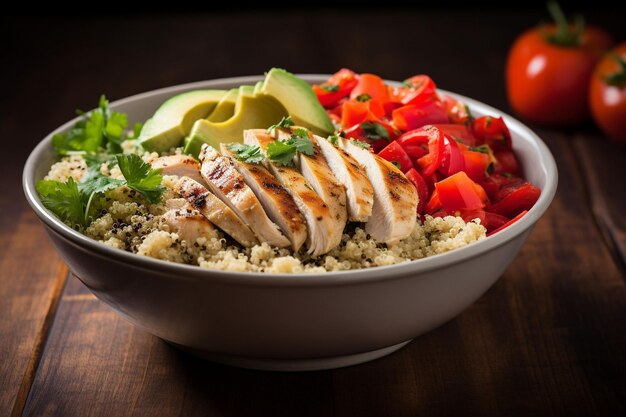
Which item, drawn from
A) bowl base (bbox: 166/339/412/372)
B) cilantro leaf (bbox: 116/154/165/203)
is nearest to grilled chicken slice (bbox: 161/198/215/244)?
cilantro leaf (bbox: 116/154/165/203)

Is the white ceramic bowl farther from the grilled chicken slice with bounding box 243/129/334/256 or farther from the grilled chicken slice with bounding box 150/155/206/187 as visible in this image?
the grilled chicken slice with bounding box 150/155/206/187

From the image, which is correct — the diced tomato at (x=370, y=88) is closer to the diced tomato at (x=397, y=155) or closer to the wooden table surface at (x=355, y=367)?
the diced tomato at (x=397, y=155)

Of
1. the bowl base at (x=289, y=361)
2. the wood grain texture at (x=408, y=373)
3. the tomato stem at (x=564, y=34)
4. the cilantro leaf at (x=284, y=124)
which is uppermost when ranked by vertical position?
the cilantro leaf at (x=284, y=124)

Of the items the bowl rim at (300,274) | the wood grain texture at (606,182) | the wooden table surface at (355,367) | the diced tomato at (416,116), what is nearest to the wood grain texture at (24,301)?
the wooden table surface at (355,367)

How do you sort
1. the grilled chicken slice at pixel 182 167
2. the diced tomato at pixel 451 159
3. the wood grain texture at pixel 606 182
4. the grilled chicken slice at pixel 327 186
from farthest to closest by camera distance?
the wood grain texture at pixel 606 182 < the diced tomato at pixel 451 159 < the grilled chicken slice at pixel 182 167 < the grilled chicken slice at pixel 327 186

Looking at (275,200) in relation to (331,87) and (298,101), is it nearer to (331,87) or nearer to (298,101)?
(298,101)

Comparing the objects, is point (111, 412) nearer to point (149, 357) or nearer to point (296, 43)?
point (149, 357)
